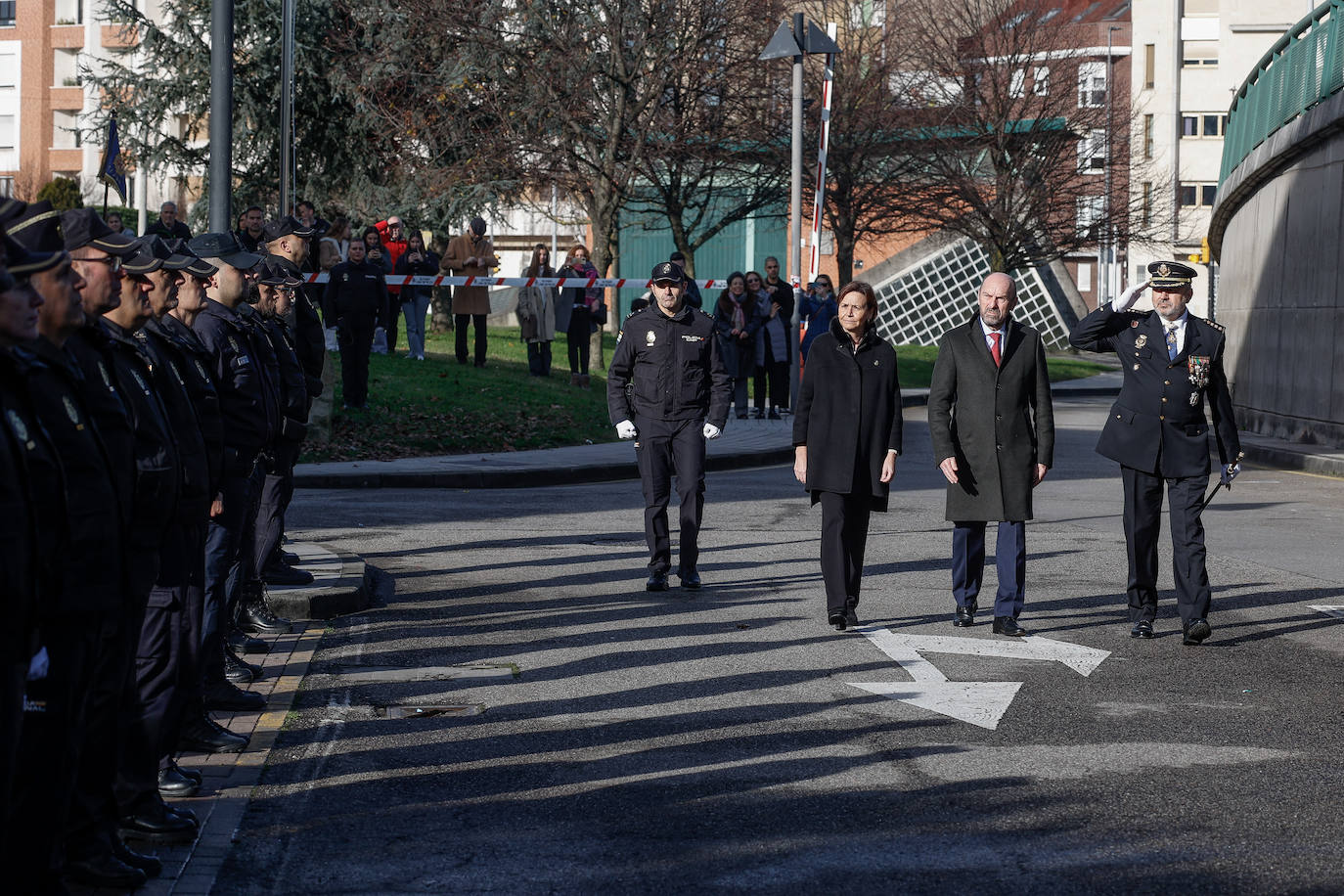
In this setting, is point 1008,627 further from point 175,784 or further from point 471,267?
point 471,267

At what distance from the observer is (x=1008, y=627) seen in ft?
31.2

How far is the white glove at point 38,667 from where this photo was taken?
162 inches

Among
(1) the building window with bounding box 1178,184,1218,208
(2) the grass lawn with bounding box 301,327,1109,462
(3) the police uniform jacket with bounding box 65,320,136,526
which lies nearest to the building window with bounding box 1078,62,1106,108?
(1) the building window with bounding box 1178,184,1218,208

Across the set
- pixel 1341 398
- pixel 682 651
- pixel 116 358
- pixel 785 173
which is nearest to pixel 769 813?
pixel 116 358

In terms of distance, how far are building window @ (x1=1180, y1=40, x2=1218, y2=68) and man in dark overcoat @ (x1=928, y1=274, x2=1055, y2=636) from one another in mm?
76733

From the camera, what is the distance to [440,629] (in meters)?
9.45

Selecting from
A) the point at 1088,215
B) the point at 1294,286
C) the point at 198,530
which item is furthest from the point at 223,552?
the point at 1088,215

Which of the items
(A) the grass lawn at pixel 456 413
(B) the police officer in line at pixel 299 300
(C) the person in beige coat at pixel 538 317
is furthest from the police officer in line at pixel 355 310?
(B) the police officer in line at pixel 299 300

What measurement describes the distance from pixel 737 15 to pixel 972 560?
23.8 meters

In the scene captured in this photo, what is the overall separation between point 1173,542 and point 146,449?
19.4 feet

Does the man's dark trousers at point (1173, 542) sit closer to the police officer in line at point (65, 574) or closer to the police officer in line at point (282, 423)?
the police officer in line at point (282, 423)

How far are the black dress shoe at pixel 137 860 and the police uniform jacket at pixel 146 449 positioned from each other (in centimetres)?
82

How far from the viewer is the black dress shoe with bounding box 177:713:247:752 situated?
6.61 m

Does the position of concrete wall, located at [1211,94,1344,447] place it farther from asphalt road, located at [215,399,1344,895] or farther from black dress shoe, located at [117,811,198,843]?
black dress shoe, located at [117,811,198,843]
